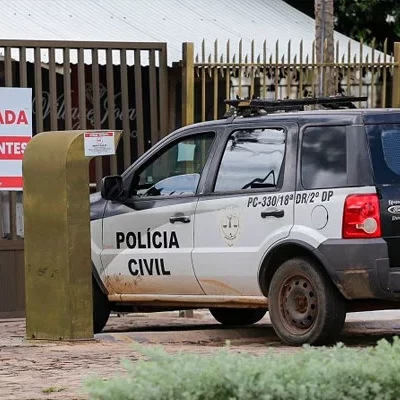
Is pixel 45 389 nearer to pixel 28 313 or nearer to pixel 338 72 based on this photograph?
pixel 28 313

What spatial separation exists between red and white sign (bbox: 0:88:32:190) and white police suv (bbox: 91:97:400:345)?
1.85 meters

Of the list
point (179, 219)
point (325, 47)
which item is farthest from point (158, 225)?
point (325, 47)

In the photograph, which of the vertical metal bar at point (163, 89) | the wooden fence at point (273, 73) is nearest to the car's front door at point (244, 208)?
the wooden fence at point (273, 73)

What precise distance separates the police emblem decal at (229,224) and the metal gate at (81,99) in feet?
10.6

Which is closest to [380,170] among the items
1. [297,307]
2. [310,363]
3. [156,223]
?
[297,307]

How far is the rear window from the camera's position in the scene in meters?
9.07

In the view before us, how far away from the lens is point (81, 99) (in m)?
12.9

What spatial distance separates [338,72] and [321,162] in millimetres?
4052

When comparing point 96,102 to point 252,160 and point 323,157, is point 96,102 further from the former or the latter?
point 323,157

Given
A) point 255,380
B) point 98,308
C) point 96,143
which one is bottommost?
point 98,308

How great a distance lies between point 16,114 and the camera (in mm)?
12578

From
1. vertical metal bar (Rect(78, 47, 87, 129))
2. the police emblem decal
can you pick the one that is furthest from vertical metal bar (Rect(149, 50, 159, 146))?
the police emblem decal

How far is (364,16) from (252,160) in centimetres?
1135

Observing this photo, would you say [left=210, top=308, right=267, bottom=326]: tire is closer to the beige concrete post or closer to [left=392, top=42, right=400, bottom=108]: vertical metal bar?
the beige concrete post
